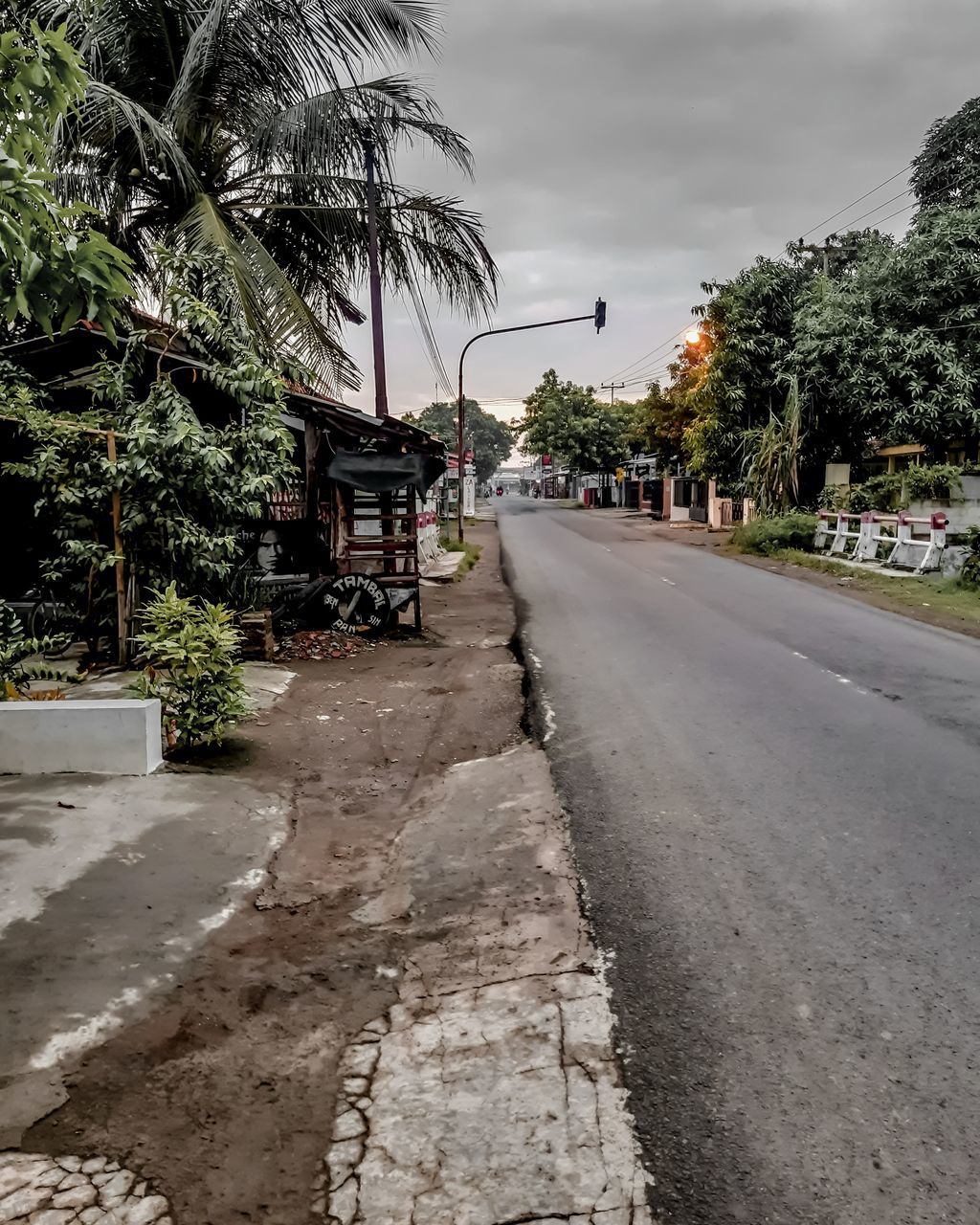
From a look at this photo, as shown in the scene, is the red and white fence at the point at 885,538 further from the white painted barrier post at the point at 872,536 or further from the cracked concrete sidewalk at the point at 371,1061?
the cracked concrete sidewalk at the point at 371,1061

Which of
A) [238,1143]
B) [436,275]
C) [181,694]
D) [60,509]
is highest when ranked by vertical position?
[436,275]

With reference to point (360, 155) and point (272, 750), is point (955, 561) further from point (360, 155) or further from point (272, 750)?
point (272, 750)

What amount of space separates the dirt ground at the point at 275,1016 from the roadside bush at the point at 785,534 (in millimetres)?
16065

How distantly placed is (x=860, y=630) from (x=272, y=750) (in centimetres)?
761

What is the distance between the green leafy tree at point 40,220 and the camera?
10.6 ft

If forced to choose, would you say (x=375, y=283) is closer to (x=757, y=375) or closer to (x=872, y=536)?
(x=872, y=536)

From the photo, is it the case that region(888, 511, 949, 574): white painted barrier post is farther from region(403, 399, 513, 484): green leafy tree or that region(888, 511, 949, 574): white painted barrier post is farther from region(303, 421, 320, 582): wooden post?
region(403, 399, 513, 484): green leafy tree

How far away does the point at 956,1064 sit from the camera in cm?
287

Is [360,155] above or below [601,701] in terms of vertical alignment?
above

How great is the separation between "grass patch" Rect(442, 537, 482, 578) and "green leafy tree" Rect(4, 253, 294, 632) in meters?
9.92

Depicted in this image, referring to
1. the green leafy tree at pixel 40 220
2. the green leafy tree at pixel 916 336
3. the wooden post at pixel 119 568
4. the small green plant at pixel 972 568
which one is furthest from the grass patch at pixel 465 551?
the green leafy tree at pixel 40 220

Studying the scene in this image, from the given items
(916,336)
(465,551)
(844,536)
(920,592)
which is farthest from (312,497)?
(916,336)

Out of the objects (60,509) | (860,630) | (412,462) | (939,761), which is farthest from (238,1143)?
(860,630)

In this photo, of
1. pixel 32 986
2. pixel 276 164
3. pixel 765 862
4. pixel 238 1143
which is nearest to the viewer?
pixel 238 1143
